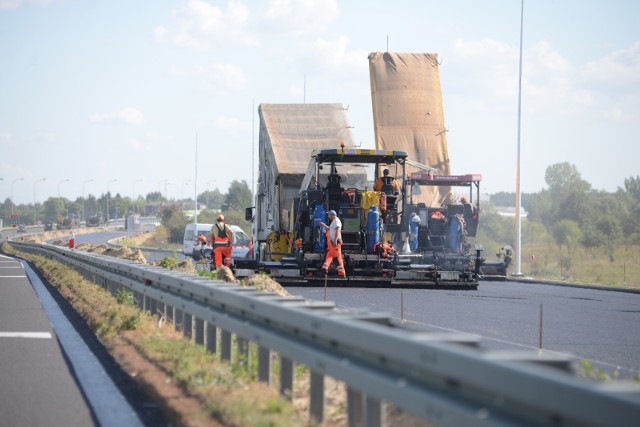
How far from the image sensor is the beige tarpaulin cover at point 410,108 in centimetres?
3166

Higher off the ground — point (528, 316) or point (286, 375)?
point (286, 375)

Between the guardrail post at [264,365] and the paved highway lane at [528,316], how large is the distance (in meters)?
4.12

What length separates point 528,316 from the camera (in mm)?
17406

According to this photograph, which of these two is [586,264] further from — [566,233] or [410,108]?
[410,108]

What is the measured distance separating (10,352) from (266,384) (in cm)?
482

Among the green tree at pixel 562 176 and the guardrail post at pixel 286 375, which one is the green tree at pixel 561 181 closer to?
the green tree at pixel 562 176

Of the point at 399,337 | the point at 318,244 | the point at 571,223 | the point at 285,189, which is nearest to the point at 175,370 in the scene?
the point at 399,337

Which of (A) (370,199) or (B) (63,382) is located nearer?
(B) (63,382)

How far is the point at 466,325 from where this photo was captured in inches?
602

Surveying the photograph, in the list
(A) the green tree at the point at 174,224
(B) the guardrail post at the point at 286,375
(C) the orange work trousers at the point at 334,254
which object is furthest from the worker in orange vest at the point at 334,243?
(A) the green tree at the point at 174,224

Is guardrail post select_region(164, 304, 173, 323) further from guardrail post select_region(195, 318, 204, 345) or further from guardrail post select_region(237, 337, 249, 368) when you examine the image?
guardrail post select_region(237, 337, 249, 368)

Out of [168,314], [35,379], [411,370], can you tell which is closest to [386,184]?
[168,314]

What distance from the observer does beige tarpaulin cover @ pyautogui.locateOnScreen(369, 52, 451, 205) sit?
31.7 meters

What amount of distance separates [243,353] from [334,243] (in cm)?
1508
